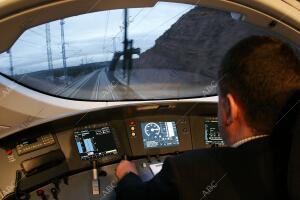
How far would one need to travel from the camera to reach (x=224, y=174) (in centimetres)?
133

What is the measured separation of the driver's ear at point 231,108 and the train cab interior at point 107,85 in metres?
0.18

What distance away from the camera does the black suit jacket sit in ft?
4.22

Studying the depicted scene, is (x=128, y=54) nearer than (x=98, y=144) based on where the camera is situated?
No

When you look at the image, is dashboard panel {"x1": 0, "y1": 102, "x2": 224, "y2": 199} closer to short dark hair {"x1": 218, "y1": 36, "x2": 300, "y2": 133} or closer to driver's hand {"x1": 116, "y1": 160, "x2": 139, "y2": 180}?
driver's hand {"x1": 116, "y1": 160, "x2": 139, "y2": 180}

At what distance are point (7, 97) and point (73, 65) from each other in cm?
66

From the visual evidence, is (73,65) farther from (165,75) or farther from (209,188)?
(209,188)

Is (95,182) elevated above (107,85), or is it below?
below

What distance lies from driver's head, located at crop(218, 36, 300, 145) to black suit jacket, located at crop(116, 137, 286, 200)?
83 mm

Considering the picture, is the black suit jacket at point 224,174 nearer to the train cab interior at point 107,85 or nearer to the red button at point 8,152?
the train cab interior at point 107,85

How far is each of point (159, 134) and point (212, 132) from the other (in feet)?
1.10

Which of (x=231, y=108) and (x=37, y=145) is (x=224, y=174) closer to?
(x=231, y=108)

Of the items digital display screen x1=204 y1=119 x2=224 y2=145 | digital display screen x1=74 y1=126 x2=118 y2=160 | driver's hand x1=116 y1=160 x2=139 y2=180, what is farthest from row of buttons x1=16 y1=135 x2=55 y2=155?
digital display screen x1=204 y1=119 x2=224 y2=145

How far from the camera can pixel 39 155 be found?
232 centimetres

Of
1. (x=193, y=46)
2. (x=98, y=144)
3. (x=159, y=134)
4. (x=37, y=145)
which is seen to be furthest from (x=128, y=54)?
(x=37, y=145)
